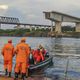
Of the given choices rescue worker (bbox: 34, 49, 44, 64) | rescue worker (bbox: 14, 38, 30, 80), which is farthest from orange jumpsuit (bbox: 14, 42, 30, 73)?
rescue worker (bbox: 34, 49, 44, 64)

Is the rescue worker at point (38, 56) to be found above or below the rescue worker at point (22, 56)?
below

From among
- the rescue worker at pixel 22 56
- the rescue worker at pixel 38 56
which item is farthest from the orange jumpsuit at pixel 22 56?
the rescue worker at pixel 38 56

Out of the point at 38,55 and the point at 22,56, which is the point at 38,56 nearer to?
the point at 38,55

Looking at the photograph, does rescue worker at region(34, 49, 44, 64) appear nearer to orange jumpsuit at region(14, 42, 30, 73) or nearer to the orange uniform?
the orange uniform

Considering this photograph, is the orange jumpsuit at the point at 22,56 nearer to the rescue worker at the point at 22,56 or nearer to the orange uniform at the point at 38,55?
the rescue worker at the point at 22,56

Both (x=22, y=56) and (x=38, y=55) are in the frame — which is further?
(x=38, y=55)

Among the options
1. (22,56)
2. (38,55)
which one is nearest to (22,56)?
(22,56)

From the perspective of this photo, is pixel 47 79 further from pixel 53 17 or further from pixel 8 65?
pixel 53 17

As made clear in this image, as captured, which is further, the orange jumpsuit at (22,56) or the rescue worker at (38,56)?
the rescue worker at (38,56)

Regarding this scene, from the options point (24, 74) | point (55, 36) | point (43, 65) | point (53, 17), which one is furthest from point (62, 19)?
point (24, 74)

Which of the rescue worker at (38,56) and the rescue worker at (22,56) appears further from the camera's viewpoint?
the rescue worker at (38,56)

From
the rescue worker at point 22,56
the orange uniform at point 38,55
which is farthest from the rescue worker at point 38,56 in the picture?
the rescue worker at point 22,56

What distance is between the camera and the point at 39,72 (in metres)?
30.0

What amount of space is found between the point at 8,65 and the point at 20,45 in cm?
238
